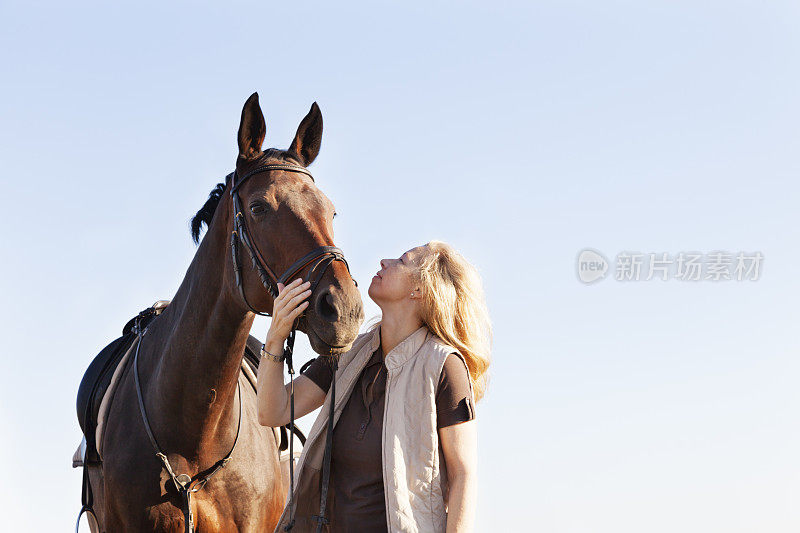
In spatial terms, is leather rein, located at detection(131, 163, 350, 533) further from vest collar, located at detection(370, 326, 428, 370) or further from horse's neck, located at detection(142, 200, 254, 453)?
vest collar, located at detection(370, 326, 428, 370)

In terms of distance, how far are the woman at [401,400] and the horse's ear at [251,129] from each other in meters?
1.20

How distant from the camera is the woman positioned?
2605 mm

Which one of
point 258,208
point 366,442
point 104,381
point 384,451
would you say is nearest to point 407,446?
point 384,451

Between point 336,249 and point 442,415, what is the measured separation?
2.98 feet

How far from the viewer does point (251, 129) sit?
3.92 meters

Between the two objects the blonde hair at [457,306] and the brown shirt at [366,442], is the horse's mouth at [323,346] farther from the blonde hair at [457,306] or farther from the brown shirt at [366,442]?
the blonde hair at [457,306]

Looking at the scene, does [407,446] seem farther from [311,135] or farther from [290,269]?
[311,135]

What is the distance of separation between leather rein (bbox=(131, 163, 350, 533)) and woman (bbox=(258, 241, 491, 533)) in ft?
0.20

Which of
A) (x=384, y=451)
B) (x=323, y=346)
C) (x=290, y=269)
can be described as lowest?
(x=384, y=451)

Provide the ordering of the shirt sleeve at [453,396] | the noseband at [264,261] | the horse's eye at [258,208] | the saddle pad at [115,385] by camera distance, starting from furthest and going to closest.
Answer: the saddle pad at [115,385]
the horse's eye at [258,208]
the noseband at [264,261]
the shirt sleeve at [453,396]

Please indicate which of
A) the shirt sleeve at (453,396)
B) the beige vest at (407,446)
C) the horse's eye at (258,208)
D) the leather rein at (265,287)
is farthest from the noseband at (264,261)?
the shirt sleeve at (453,396)

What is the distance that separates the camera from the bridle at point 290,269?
2.80m

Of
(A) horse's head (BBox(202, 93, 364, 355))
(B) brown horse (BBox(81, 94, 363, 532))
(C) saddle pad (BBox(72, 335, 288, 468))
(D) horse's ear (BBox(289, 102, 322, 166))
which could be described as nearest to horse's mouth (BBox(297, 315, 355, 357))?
(A) horse's head (BBox(202, 93, 364, 355))

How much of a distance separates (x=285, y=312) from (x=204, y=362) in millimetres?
1047
